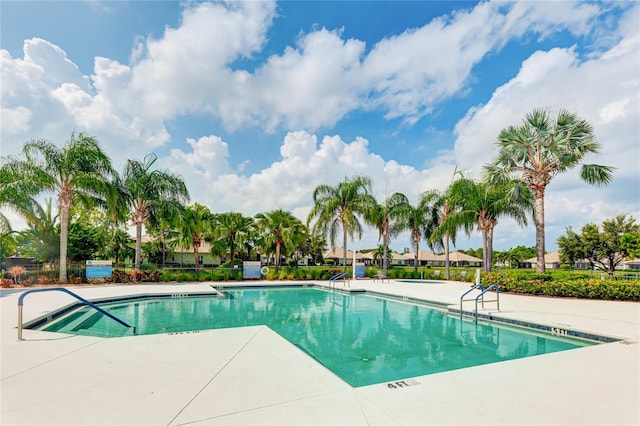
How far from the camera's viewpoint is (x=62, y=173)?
16359 mm

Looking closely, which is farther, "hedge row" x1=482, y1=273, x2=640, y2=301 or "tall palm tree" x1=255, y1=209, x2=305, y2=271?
"tall palm tree" x1=255, y1=209, x2=305, y2=271

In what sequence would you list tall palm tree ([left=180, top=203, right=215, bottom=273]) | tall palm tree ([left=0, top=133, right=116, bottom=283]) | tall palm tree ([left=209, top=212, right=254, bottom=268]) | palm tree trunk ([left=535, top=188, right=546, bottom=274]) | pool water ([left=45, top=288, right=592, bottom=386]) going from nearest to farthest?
pool water ([left=45, top=288, right=592, bottom=386]), palm tree trunk ([left=535, top=188, right=546, bottom=274]), tall palm tree ([left=0, top=133, right=116, bottom=283]), tall palm tree ([left=180, top=203, right=215, bottom=273]), tall palm tree ([left=209, top=212, right=254, bottom=268])

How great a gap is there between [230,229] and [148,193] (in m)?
6.83

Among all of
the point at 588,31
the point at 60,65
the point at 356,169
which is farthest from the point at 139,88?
the point at 588,31

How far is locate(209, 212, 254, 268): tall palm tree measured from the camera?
80.4ft

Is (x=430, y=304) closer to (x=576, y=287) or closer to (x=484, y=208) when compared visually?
(x=576, y=287)

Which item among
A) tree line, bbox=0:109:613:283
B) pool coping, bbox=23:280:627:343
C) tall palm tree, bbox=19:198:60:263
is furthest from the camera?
tall palm tree, bbox=19:198:60:263

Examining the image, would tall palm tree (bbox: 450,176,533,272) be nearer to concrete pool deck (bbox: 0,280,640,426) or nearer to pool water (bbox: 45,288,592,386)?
pool water (bbox: 45,288,592,386)

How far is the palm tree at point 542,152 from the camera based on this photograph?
14.6m

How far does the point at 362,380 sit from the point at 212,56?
12.2m

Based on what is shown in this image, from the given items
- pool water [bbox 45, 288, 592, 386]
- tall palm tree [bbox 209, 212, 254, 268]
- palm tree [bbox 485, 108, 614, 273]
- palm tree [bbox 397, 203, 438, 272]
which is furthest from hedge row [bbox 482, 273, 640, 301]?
tall palm tree [bbox 209, 212, 254, 268]

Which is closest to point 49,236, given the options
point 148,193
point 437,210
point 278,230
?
point 148,193

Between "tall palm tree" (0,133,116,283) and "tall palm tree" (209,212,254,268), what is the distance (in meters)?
8.43

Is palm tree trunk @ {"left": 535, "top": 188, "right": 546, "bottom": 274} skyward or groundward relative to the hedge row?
skyward
